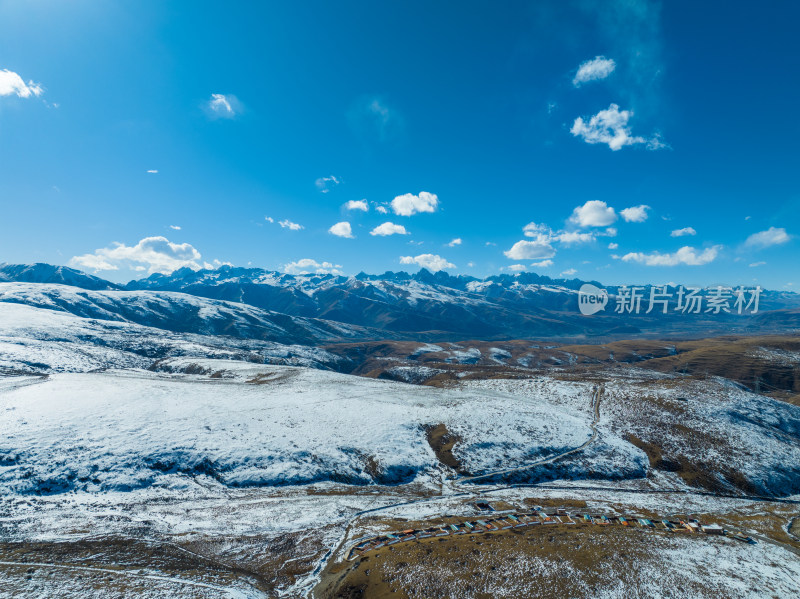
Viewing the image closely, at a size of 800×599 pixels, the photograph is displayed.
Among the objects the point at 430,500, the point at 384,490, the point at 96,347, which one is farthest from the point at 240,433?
the point at 96,347

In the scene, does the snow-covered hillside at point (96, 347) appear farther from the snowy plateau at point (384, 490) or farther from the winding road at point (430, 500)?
the winding road at point (430, 500)

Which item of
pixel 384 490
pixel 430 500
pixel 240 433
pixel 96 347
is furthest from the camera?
pixel 96 347

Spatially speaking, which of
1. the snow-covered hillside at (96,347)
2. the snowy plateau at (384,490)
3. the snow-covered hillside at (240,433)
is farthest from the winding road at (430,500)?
the snow-covered hillside at (96,347)

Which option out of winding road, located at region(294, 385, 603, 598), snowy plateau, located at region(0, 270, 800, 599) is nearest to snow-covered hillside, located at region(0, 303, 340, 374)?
snowy plateau, located at region(0, 270, 800, 599)

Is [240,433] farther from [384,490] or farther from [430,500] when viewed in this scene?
[430,500]

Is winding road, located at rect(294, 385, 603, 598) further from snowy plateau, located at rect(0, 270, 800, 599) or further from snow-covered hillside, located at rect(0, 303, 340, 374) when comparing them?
snow-covered hillside, located at rect(0, 303, 340, 374)

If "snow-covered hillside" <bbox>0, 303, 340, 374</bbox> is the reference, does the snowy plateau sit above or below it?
above

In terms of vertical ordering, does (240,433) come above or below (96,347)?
above

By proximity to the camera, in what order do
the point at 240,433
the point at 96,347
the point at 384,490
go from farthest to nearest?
the point at 96,347, the point at 240,433, the point at 384,490

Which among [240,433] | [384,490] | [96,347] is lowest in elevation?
[96,347]
